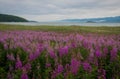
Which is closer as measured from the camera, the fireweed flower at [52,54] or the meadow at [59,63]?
the meadow at [59,63]

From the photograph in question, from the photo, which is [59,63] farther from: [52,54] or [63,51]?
[63,51]

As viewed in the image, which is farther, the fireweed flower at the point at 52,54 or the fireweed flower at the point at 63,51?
the fireweed flower at the point at 63,51

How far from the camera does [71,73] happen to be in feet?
18.0

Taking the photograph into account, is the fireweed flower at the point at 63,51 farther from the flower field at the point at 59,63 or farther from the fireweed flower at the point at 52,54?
the fireweed flower at the point at 52,54

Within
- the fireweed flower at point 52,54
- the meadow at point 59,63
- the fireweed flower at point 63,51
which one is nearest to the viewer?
the meadow at point 59,63

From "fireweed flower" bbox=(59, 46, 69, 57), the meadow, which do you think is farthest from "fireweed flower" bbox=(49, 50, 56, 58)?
"fireweed flower" bbox=(59, 46, 69, 57)

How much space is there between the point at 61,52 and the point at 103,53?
1546 mm

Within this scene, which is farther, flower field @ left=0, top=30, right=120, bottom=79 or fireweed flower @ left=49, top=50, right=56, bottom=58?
fireweed flower @ left=49, top=50, right=56, bottom=58

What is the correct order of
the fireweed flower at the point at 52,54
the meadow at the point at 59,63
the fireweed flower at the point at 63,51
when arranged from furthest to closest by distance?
the fireweed flower at the point at 63,51
the fireweed flower at the point at 52,54
the meadow at the point at 59,63

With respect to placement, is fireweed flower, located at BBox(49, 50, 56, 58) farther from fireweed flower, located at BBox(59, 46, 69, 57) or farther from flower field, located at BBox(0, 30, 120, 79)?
fireweed flower, located at BBox(59, 46, 69, 57)

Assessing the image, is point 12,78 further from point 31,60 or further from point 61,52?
point 61,52

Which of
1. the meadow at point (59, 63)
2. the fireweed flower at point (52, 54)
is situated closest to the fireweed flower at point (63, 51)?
the meadow at point (59, 63)

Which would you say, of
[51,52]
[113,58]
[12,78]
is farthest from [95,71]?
[12,78]

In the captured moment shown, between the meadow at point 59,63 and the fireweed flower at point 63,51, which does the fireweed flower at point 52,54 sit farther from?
the fireweed flower at point 63,51
